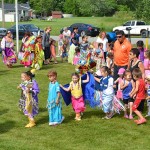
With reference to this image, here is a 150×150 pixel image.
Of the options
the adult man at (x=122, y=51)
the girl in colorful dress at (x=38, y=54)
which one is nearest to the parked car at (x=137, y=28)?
the girl in colorful dress at (x=38, y=54)

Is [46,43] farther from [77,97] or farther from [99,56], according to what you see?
[77,97]

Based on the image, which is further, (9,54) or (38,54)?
(9,54)

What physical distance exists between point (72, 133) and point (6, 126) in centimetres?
150

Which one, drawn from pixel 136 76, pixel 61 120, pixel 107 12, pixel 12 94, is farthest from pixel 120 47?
pixel 107 12

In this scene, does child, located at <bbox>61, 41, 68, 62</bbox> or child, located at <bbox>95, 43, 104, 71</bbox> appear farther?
child, located at <bbox>61, 41, 68, 62</bbox>

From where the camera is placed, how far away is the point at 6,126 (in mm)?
8758

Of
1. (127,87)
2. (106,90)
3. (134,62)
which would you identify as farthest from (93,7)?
(106,90)

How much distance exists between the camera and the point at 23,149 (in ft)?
23.9

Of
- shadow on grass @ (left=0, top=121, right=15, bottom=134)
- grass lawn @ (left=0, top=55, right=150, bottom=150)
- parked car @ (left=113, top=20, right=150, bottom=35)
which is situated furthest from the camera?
parked car @ (left=113, top=20, right=150, bottom=35)

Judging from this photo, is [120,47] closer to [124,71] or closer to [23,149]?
[124,71]

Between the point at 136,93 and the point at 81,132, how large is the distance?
5.05 feet

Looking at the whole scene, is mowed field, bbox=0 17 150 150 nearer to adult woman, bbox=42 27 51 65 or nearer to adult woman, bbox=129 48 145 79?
adult woman, bbox=129 48 145 79

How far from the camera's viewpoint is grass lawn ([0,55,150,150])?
747cm

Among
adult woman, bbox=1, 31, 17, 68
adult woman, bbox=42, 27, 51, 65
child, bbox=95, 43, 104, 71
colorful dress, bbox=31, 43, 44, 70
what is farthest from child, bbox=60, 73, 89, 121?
adult woman, bbox=42, 27, 51, 65
